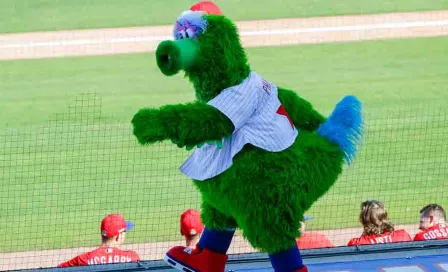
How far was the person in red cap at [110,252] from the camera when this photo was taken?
5973 millimetres

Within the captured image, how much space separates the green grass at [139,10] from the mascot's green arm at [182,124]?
11.3 meters

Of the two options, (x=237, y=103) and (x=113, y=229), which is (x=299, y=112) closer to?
(x=237, y=103)

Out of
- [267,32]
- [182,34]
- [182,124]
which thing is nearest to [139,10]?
[267,32]

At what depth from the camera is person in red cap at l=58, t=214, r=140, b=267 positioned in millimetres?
5973

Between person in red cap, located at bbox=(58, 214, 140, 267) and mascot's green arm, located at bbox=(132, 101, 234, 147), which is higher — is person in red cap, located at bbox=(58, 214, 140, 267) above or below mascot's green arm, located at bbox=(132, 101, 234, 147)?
below

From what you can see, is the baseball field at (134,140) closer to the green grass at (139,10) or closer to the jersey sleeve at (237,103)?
the green grass at (139,10)

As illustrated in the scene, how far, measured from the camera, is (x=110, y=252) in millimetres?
6016

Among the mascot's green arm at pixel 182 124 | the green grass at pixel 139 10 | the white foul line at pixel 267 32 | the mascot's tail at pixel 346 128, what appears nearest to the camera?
the mascot's green arm at pixel 182 124

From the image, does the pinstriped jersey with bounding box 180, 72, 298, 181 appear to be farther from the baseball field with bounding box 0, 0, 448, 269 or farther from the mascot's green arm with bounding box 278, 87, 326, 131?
the baseball field with bounding box 0, 0, 448, 269

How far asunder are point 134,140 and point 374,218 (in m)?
3.95

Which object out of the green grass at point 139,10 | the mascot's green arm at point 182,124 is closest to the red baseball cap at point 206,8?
the mascot's green arm at point 182,124

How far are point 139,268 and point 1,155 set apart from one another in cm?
392

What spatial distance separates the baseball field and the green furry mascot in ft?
10.2

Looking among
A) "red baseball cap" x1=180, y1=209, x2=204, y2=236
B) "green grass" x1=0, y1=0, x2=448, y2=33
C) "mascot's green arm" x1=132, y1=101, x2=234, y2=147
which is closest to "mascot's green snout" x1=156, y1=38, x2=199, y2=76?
"mascot's green arm" x1=132, y1=101, x2=234, y2=147
